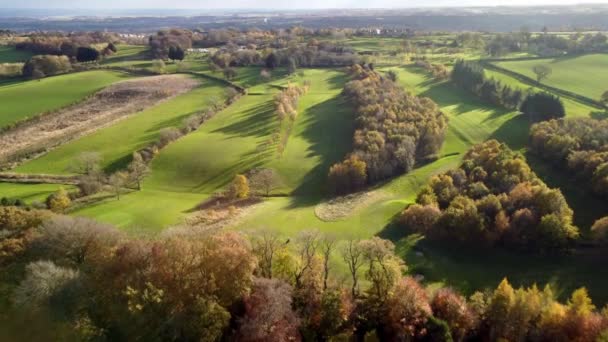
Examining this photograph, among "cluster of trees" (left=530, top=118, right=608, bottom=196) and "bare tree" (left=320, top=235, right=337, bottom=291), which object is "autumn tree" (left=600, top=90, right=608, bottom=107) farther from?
"bare tree" (left=320, top=235, right=337, bottom=291)

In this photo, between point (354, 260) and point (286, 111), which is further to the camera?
point (286, 111)

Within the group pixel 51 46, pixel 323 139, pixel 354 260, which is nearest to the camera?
pixel 354 260

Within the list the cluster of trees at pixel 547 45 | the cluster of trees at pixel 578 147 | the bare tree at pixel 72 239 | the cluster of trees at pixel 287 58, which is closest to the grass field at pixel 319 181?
the cluster of trees at pixel 578 147

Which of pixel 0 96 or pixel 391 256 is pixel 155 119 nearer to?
pixel 0 96

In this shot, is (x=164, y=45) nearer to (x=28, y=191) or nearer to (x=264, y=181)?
(x=28, y=191)

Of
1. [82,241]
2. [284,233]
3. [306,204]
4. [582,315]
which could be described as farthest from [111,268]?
[582,315]

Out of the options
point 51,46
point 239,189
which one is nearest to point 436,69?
point 239,189
